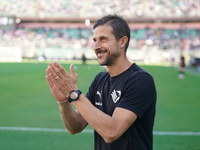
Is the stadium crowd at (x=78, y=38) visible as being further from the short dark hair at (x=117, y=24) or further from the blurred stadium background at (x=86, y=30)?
the short dark hair at (x=117, y=24)

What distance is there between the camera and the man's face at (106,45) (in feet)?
9.02

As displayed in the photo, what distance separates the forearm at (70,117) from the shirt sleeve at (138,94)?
677mm

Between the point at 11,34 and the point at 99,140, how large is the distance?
56.4 meters

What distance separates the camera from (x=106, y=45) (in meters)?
2.76

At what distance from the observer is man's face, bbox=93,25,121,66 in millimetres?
2750

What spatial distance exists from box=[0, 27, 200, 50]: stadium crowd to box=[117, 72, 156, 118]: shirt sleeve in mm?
48221

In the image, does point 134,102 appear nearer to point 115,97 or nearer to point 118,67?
point 115,97

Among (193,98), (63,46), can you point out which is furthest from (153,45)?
(193,98)

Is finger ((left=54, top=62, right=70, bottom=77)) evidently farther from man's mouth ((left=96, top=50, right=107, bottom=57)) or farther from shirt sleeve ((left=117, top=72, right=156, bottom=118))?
→ shirt sleeve ((left=117, top=72, right=156, bottom=118))

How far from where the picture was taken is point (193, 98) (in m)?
13.3

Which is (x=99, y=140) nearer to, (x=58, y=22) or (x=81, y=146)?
(x=81, y=146)

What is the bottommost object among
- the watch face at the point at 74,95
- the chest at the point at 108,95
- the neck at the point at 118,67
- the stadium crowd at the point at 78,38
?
the stadium crowd at the point at 78,38

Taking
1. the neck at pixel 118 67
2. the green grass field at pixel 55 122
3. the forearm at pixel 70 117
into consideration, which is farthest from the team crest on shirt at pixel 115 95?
the green grass field at pixel 55 122

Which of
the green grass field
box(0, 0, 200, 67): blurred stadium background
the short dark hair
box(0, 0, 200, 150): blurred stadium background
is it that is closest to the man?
the short dark hair
